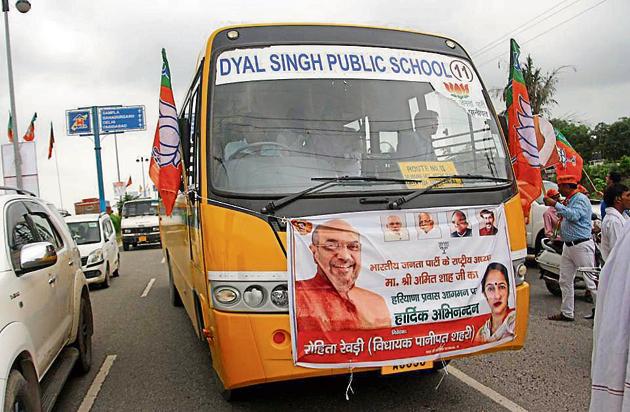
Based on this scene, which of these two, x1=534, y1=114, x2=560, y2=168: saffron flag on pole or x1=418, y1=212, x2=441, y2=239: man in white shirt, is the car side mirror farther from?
x1=534, y1=114, x2=560, y2=168: saffron flag on pole

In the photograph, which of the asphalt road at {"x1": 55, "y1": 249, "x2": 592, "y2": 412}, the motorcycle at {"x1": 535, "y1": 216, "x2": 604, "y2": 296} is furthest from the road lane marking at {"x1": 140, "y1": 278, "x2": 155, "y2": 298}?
the motorcycle at {"x1": 535, "y1": 216, "x2": 604, "y2": 296}

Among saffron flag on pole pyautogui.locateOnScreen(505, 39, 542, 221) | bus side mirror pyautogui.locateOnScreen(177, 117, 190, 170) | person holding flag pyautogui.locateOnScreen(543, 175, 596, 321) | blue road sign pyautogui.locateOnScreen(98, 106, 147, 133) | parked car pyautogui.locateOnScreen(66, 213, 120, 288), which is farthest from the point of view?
blue road sign pyautogui.locateOnScreen(98, 106, 147, 133)

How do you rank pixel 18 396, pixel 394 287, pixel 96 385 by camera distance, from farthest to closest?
pixel 96 385 < pixel 394 287 < pixel 18 396

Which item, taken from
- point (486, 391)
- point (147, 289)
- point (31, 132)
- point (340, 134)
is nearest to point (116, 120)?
point (31, 132)

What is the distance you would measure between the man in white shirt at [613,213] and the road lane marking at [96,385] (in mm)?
5440

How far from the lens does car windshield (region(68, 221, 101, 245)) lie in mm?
12750

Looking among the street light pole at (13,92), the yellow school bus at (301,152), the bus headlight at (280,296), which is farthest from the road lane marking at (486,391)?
the street light pole at (13,92)

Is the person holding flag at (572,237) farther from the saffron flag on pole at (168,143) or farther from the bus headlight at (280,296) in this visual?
the saffron flag on pole at (168,143)

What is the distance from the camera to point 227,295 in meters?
3.73

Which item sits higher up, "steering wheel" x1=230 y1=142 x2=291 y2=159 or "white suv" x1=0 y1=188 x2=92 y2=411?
"steering wheel" x1=230 y1=142 x2=291 y2=159

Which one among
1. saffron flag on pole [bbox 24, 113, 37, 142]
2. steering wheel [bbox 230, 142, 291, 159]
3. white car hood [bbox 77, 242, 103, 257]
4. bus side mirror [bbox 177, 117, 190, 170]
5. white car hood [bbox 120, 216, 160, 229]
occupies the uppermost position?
saffron flag on pole [bbox 24, 113, 37, 142]

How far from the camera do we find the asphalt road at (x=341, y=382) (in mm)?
4680

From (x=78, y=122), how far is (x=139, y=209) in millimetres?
16799

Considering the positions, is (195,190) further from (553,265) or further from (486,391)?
(553,265)
